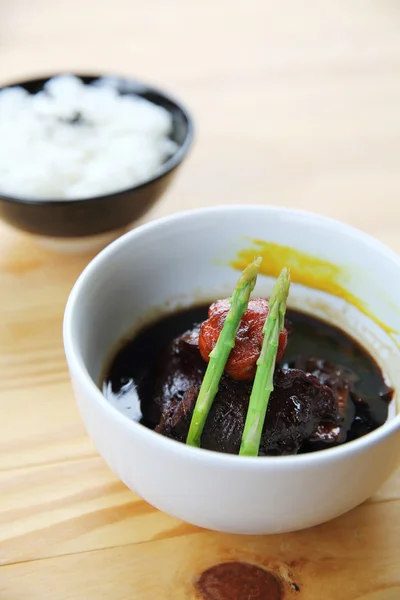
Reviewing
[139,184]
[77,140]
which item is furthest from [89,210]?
[77,140]

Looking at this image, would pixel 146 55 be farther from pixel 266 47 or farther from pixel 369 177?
pixel 369 177

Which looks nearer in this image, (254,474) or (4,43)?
(254,474)

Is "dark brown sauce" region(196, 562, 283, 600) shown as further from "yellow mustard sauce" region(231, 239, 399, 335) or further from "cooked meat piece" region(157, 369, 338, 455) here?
"yellow mustard sauce" region(231, 239, 399, 335)

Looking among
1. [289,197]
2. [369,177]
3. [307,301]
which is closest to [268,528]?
[307,301]

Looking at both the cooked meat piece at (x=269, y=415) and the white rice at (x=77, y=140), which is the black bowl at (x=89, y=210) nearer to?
the white rice at (x=77, y=140)

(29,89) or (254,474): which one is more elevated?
(254,474)

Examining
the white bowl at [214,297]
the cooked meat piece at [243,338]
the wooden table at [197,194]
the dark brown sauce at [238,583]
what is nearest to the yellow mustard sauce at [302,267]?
the white bowl at [214,297]

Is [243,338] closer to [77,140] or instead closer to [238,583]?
[238,583]

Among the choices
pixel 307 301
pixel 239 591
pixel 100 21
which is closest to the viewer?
pixel 239 591

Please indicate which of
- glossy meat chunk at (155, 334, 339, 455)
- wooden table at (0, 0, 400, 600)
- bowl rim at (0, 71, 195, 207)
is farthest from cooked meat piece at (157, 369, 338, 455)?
bowl rim at (0, 71, 195, 207)
